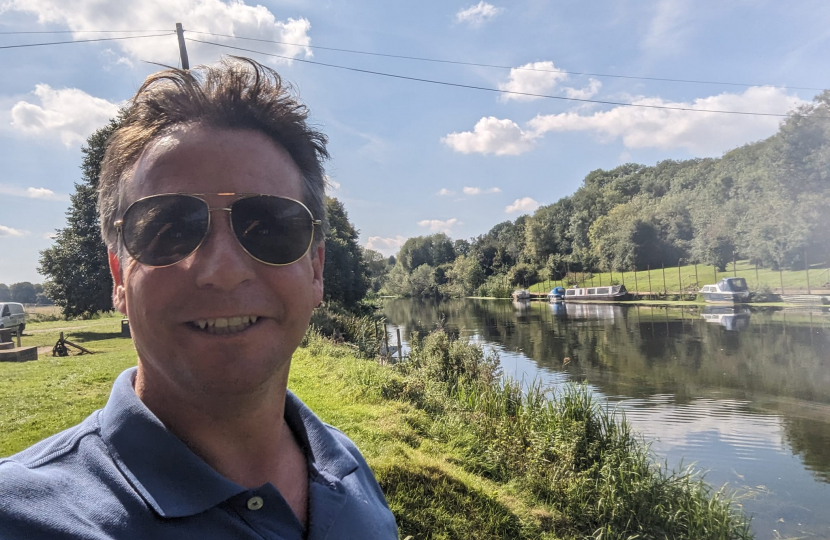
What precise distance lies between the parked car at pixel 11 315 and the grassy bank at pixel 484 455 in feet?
34.8

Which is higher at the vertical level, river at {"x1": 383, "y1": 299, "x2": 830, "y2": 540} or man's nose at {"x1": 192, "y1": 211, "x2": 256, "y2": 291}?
man's nose at {"x1": 192, "y1": 211, "x2": 256, "y2": 291}

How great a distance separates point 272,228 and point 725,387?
1702cm

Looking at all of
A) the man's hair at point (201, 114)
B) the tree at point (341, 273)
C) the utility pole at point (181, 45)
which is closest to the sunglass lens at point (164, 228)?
the man's hair at point (201, 114)

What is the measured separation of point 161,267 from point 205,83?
0.51 m

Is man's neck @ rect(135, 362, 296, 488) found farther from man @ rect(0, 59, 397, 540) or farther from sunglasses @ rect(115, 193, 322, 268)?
sunglasses @ rect(115, 193, 322, 268)

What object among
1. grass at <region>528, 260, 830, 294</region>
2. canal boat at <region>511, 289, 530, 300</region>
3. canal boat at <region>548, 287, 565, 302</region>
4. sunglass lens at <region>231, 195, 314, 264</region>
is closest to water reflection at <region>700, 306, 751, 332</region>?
grass at <region>528, 260, 830, 294</region>

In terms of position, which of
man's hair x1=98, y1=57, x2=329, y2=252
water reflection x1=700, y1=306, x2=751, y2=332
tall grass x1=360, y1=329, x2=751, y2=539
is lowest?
water reflection x1=700, y1=306, x2=751, y2=332

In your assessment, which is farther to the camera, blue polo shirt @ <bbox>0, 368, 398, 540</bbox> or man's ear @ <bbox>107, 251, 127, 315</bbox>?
man's ear @ <bbox>107, 251, 127, 315</bbox>

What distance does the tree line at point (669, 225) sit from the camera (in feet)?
128

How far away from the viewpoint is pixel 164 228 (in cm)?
108

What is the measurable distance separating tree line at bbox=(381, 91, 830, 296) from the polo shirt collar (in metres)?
47.3

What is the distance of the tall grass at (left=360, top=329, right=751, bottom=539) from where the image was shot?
5.96m

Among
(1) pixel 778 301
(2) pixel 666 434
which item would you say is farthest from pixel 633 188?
(2) pixel 666 434

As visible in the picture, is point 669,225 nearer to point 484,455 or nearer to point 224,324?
point 484,455
